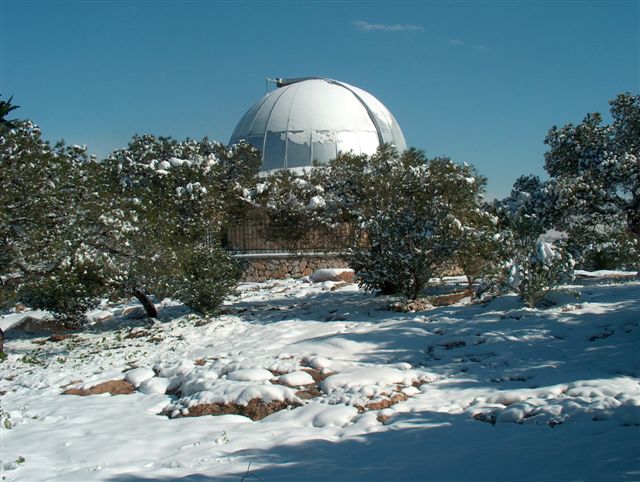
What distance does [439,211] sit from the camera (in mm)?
11961

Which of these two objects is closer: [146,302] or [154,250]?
[154,250]

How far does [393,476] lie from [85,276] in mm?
9352

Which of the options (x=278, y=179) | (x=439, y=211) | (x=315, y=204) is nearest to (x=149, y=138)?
(x=278, y=179)

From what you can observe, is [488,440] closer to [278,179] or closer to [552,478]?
[552,478]

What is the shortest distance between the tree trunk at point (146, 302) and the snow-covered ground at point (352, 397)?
990 mm

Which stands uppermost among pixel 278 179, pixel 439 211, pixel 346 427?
pixel 278 179

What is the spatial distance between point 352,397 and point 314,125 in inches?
825

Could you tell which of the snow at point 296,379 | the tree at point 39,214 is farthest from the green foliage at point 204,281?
the snow at point 296,379

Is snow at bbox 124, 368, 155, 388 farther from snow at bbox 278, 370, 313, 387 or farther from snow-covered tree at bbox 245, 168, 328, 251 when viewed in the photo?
snow-covered tree at bbox 245, 168, 328, 251

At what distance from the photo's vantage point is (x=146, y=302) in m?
13.2

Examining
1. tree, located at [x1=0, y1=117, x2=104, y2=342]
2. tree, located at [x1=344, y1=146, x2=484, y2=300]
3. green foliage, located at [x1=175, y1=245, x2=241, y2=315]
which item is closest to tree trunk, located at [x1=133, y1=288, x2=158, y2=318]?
green foliage, located at [x1=175, y1=245, x2=241, y2=315]

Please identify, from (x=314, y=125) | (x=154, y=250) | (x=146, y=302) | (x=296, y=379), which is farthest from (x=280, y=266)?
(x=296, y=379)

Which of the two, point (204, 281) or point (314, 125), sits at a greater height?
point (314, 125)

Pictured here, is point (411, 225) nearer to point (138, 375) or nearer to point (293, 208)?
point (138, 375)
